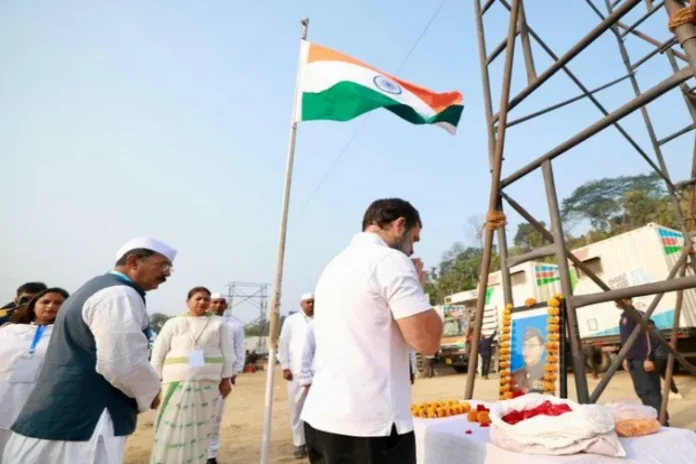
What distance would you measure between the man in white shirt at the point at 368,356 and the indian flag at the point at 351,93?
3.05m

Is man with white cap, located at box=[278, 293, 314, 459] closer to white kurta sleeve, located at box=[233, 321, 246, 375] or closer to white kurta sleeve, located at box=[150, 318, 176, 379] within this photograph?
white kurta sleeve, located at box=[233, 321, 246, 375]

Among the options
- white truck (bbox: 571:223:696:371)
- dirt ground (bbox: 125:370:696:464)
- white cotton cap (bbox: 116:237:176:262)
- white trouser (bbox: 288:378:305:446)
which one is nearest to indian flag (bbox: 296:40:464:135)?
white cotton cap (bbox: 116:237:176:262)

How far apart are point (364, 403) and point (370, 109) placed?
11.8ft

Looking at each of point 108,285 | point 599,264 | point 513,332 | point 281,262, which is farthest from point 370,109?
point 599,264

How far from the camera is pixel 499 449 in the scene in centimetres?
183

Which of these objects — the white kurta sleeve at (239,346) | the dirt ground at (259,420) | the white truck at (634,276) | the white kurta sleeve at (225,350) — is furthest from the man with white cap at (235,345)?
the white truck at (634,276)

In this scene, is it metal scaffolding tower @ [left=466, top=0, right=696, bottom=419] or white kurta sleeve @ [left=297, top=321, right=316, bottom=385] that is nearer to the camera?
metal scaffolding tower @ [left=466, top=0, right=696, bottom=419]

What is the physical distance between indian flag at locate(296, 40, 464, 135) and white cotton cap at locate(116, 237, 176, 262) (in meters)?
2.40

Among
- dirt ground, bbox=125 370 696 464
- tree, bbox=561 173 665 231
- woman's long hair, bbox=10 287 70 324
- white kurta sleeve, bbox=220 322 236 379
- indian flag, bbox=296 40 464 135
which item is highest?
tree, bbox=561 173 665 231

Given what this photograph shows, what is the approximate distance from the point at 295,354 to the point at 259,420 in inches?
116

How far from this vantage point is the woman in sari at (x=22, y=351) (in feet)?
11.0

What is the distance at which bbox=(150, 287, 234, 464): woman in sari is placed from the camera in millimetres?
3766

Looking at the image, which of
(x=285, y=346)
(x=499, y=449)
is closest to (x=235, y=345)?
(x=285, y=346)

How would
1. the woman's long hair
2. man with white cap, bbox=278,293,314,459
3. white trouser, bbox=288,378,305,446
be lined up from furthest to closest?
man with white cap, bbox=278,293,314,459 < white trouser, bbox=288,378,305,446 < the woman's long hair
